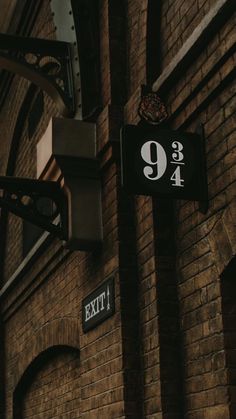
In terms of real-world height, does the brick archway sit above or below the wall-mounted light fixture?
below

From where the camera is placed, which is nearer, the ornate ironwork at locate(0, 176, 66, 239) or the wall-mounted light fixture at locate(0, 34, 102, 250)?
the wall-mounted light fixture at locate(0, 34, 102, 250)

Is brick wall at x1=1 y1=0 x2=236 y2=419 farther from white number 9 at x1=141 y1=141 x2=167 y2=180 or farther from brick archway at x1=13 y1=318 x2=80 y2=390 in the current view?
white number 9 at x1=141 y1=141 x2=167 y2=180

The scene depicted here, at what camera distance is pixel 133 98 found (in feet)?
17.6

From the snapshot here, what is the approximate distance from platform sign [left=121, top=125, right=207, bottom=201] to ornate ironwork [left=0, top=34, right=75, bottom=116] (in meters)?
1.81

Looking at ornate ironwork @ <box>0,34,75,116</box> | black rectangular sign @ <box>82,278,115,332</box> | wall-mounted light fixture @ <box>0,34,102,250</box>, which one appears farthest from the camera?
ornate ironwork @ <box>0,34,75,116</box>

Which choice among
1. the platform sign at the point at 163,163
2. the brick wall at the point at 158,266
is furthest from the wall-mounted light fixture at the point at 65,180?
the platform sign at the point at 163,163

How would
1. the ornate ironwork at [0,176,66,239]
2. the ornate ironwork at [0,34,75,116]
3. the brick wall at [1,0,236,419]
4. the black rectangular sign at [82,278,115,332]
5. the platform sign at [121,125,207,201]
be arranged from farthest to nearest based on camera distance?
1. the ornate ironwork at [0,34,75,116]
2. the ornate ironwork at [0,176,66,239]
3. the black rectangular sign at [82,278,115,332]
4. the platform sign at [121,125,207,201]
5. the brick wall at [1,0,236,419]

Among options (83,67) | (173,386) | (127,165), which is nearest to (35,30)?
(83,67)

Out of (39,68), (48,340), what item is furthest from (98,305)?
(39,68)

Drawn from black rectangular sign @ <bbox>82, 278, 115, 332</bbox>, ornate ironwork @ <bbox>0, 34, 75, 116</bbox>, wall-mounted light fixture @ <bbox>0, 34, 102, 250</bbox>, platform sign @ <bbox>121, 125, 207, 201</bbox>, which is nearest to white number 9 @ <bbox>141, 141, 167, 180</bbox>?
platform sign @ <bbox>121, 125, 207, 201</bbox>

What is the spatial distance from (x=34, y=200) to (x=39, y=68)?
1.21m

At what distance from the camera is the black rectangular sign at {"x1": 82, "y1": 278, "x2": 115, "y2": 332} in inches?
208

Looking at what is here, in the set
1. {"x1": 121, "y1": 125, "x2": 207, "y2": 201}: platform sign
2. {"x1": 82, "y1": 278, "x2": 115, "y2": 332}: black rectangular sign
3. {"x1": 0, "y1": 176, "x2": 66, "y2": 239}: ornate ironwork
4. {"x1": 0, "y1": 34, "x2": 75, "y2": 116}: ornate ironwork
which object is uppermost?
{"x1": 0, "y1": 34, "x2": 75, "y2": 116}: ornate ironwork

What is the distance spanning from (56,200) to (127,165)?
1.71 meters
